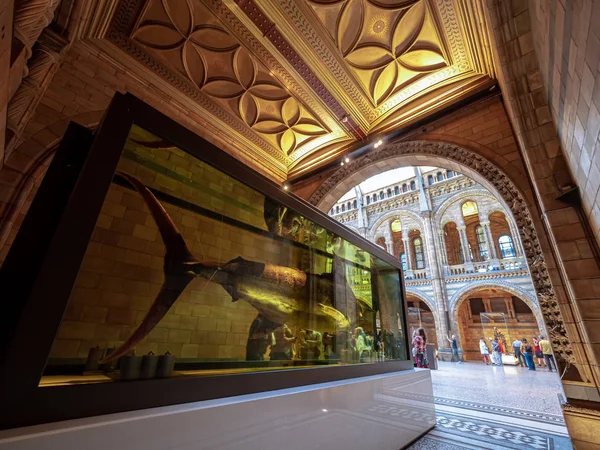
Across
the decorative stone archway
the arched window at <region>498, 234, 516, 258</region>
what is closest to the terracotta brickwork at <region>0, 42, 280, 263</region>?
the decorative stone archway

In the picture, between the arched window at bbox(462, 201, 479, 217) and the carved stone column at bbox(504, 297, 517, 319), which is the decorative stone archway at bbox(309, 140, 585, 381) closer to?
the arched window at bbox(462, 201, 479, 217)

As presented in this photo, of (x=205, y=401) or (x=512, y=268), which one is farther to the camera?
(x=512, y=268)

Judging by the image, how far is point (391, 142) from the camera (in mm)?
4863

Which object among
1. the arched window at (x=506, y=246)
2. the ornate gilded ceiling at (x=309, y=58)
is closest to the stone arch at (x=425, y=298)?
the arched window at (x=506, y=246)

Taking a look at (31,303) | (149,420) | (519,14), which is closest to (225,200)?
(31,303)

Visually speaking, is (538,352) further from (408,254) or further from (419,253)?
(408,254)

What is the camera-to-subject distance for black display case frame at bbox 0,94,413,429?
812 mm

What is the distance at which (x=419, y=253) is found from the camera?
16.6m

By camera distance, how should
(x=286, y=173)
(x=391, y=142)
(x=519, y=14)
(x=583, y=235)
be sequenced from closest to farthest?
(x=583, y=235)
(x=519, y=14)
(x=391, y=142)
(x=286, y=173)

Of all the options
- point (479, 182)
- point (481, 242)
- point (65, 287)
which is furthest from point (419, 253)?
point (65, 287)

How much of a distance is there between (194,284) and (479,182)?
4362 millimetres

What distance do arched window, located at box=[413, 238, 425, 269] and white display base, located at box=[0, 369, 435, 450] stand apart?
15410 mm

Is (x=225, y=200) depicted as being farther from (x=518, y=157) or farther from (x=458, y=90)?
(x=458, y=90)

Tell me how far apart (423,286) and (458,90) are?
12867 mm
